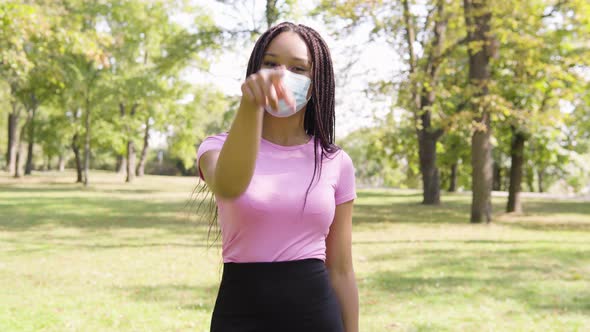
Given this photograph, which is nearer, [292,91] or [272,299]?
[292,91]

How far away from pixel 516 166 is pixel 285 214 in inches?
837

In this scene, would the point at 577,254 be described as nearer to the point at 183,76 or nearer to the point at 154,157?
the point at 183,76

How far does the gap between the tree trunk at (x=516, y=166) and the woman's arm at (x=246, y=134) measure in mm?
21170

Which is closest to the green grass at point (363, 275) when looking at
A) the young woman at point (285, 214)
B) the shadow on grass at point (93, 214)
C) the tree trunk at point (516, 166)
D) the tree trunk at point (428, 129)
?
the shadow on grass at point (93, 214)

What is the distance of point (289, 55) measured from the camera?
1.82m

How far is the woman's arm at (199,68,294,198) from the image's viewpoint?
1.32 meters

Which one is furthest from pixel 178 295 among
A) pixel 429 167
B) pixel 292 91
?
pixel 429 167

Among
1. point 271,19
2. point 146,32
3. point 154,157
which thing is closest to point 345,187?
point 271,19

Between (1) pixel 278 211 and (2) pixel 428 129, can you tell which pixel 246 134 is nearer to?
(1) pixel 278 211

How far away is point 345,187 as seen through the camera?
207 centimetres

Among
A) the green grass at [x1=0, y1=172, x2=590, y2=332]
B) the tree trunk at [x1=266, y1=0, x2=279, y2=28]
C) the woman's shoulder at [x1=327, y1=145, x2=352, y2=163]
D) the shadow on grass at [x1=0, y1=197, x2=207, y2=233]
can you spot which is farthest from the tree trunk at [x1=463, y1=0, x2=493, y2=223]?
the woman's shoulder at [x1=327, y1=145, x2=352, y2=163]

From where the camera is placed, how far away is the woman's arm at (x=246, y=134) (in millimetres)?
1319

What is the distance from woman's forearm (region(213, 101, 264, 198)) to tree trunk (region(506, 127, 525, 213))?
69.4 feet

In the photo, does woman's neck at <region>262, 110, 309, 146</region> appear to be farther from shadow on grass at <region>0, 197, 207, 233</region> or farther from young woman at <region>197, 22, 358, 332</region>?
shadow on grass at <region>0, 197, 207, 233</region>
